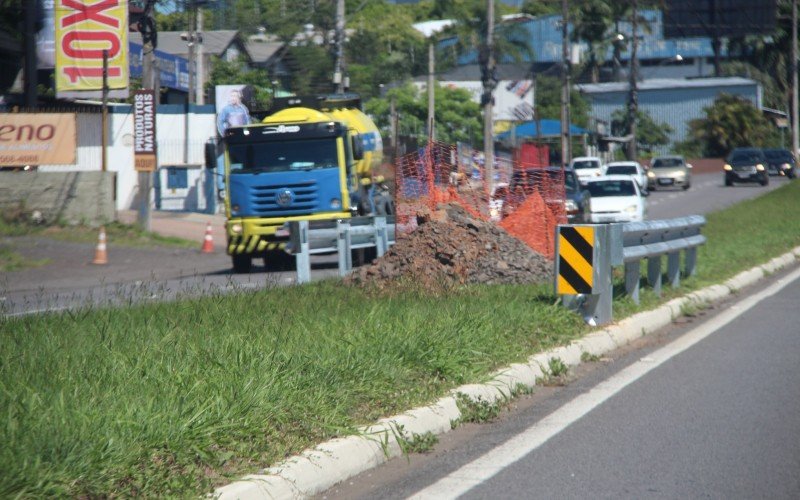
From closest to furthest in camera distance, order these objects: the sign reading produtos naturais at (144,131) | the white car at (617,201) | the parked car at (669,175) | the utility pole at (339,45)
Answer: the sign reading produtos naturais at (144,131) → the white car at (617,201) → the utility pole at (339,45) → the parked car at (669,175)

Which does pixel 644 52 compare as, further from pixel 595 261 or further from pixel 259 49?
pixel 595 261

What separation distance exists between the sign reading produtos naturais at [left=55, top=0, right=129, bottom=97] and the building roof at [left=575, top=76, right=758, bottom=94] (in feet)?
178

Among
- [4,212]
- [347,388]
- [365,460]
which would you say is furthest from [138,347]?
[4,212]

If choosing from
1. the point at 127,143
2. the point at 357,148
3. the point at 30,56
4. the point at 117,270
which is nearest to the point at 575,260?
the point at 357,148

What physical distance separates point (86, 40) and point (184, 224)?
20.7 feet

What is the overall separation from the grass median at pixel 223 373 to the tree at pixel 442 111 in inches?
2153

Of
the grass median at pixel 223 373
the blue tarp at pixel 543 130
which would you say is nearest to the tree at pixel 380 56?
the blue tarp at pixel 543 130

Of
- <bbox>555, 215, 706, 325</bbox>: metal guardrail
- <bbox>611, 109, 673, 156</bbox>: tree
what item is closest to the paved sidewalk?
<bbox>555, 215, 706, 325</bbox>: metal guardrail

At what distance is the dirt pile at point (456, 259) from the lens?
1415 cm

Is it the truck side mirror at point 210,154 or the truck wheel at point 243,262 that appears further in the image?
the truck wheel at point 243,262

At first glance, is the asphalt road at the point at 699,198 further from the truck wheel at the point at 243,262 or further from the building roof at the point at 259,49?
the building roof at the point at 259,49

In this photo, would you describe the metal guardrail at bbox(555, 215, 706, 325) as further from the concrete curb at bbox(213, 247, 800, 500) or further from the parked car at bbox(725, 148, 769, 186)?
the parked car at bbox(725, 148, 769, 186)

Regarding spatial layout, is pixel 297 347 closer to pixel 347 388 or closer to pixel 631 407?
pixel 347 388

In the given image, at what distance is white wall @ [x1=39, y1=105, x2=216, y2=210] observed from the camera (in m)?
38.2
